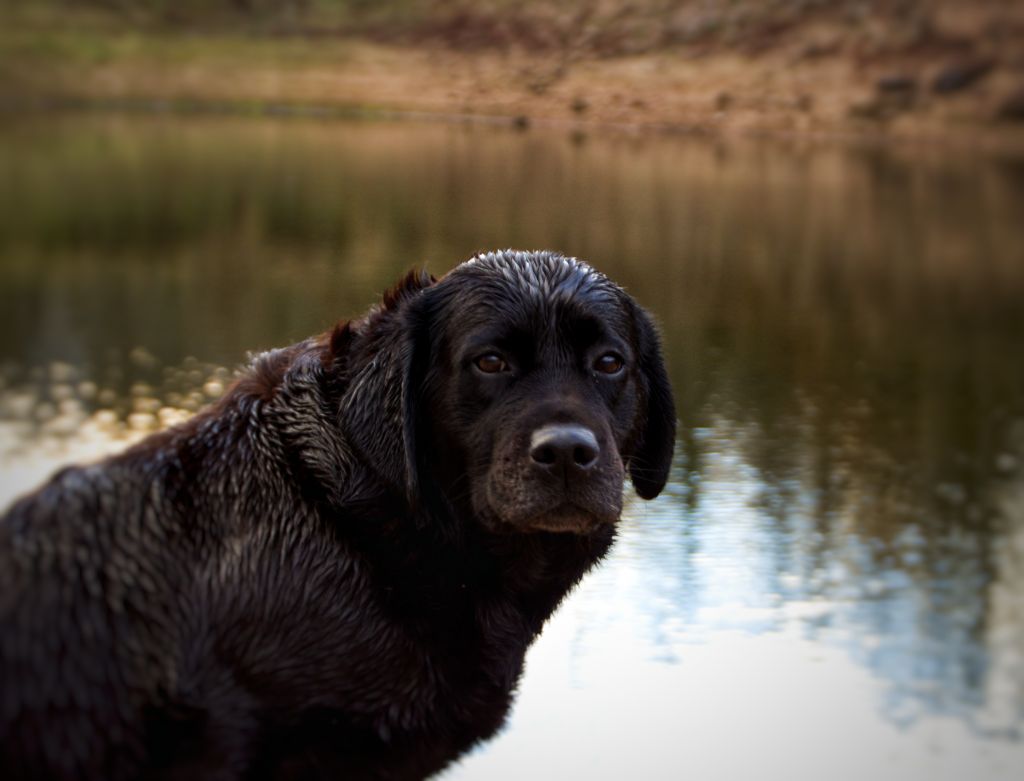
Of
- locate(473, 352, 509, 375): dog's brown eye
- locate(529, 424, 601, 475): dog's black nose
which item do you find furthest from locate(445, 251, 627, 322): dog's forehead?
Answer: locate(529, 424, 601, 475): dog's black nose

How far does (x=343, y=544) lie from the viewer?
3672mm

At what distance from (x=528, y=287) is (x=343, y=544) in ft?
2.95

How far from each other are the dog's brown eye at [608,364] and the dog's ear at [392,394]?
0.51 m

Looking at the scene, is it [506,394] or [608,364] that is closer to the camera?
[506,394]

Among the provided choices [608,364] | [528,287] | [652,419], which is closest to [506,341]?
[528,287]

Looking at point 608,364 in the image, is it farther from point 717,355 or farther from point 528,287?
point 717,355

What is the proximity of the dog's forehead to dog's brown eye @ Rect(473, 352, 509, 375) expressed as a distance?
114 mm

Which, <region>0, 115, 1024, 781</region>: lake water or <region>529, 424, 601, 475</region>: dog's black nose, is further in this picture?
<region>0, 115, 1024, 781</region>: lake water

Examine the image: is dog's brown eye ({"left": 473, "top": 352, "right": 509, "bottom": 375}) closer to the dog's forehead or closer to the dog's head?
the dog's head

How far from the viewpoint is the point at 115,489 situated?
11.0 ft

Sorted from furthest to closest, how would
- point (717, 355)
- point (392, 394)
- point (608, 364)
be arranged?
point (717, 355) → point (608, 364) → point (392, 394)

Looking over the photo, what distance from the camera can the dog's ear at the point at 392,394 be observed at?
148 inches

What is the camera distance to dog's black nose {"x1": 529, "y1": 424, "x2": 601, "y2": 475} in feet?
11.9

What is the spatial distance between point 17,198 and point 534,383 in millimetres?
28992
